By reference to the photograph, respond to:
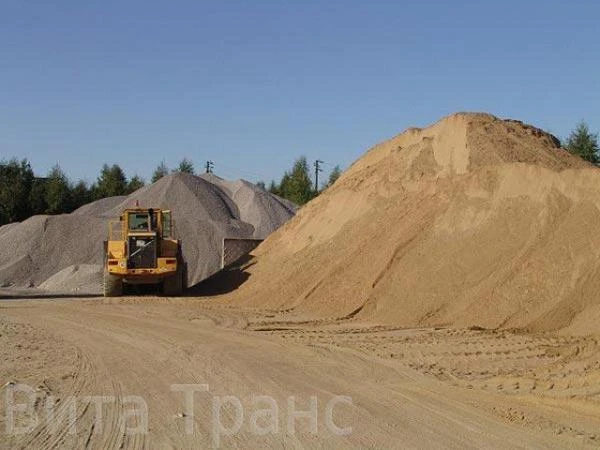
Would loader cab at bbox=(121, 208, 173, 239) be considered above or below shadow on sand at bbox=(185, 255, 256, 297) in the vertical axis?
above

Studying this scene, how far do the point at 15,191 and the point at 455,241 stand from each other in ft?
153

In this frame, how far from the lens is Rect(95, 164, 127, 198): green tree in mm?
71000

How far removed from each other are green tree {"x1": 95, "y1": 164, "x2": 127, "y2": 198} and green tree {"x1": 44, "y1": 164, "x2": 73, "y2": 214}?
22.4 feet

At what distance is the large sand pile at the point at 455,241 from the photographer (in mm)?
16000

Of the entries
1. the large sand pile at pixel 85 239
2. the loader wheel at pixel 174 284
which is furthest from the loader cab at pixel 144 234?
the large sand pile at pixel 85 239

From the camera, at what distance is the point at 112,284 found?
80.1 feet

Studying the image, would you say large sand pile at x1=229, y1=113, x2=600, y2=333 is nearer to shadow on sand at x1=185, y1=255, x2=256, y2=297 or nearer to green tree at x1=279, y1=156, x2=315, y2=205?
shadow on sand at x1=185, y1=255, x2=256, y2=297

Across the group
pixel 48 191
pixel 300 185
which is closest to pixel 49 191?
pixel 48 191

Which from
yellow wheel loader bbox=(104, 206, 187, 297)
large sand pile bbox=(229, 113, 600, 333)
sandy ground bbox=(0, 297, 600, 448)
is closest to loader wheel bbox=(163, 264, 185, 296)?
yellow wheel loader bbox=(104, 206, 187, 297)

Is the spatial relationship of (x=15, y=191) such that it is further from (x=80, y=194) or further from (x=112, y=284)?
(x=112, y=284)

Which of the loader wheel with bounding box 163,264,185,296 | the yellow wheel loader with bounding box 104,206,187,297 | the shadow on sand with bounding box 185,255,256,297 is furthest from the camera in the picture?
the shadow on sand with bounding box 185,255,256,297

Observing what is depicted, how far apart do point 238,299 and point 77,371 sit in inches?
498

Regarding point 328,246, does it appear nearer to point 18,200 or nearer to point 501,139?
point 501,139

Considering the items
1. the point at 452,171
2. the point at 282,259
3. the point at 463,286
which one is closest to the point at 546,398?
the point at 463,286
